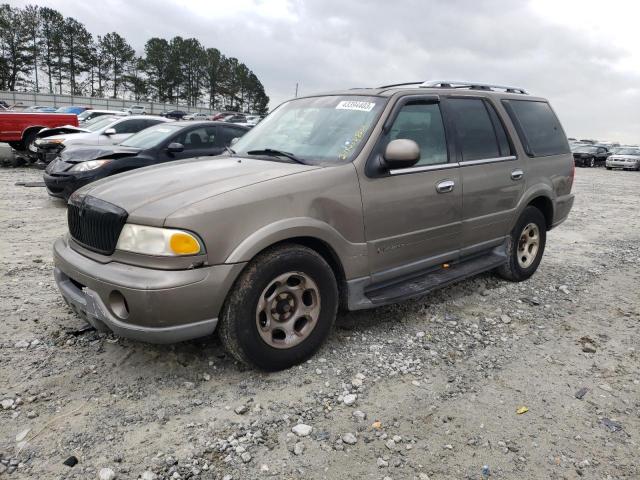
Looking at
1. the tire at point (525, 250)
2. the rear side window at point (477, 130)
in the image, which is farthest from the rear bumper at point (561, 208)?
the rear side window at point (477, 130)

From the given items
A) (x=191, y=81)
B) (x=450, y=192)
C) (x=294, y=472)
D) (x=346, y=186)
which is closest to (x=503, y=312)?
(x=450, y=192)

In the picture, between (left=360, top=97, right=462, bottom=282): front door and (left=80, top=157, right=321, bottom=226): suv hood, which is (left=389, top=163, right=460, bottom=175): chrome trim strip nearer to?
(left=360, top=97, right=462, bottom=282): front door

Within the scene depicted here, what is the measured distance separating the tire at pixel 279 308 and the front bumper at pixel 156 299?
10 centimetres

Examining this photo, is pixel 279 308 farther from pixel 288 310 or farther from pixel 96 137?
pixel 96 137

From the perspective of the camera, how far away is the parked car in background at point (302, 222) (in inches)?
107

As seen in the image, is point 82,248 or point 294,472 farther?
point 82,248

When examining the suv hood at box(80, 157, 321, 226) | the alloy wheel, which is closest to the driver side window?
the suv hood at box(80, 157, 321, 226)

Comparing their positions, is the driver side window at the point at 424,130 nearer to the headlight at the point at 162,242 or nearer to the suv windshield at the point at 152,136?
the headlight at the point at 162,242

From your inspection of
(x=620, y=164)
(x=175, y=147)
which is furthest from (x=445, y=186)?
(x=620, y=164)

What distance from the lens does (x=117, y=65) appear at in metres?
76.6

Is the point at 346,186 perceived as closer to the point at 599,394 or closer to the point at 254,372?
the point at 254,372

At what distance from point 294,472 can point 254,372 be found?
91 centimetres

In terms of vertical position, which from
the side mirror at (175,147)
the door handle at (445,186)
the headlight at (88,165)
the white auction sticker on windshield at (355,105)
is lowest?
the headlight at (88,165)

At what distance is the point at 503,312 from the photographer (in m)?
4.35
